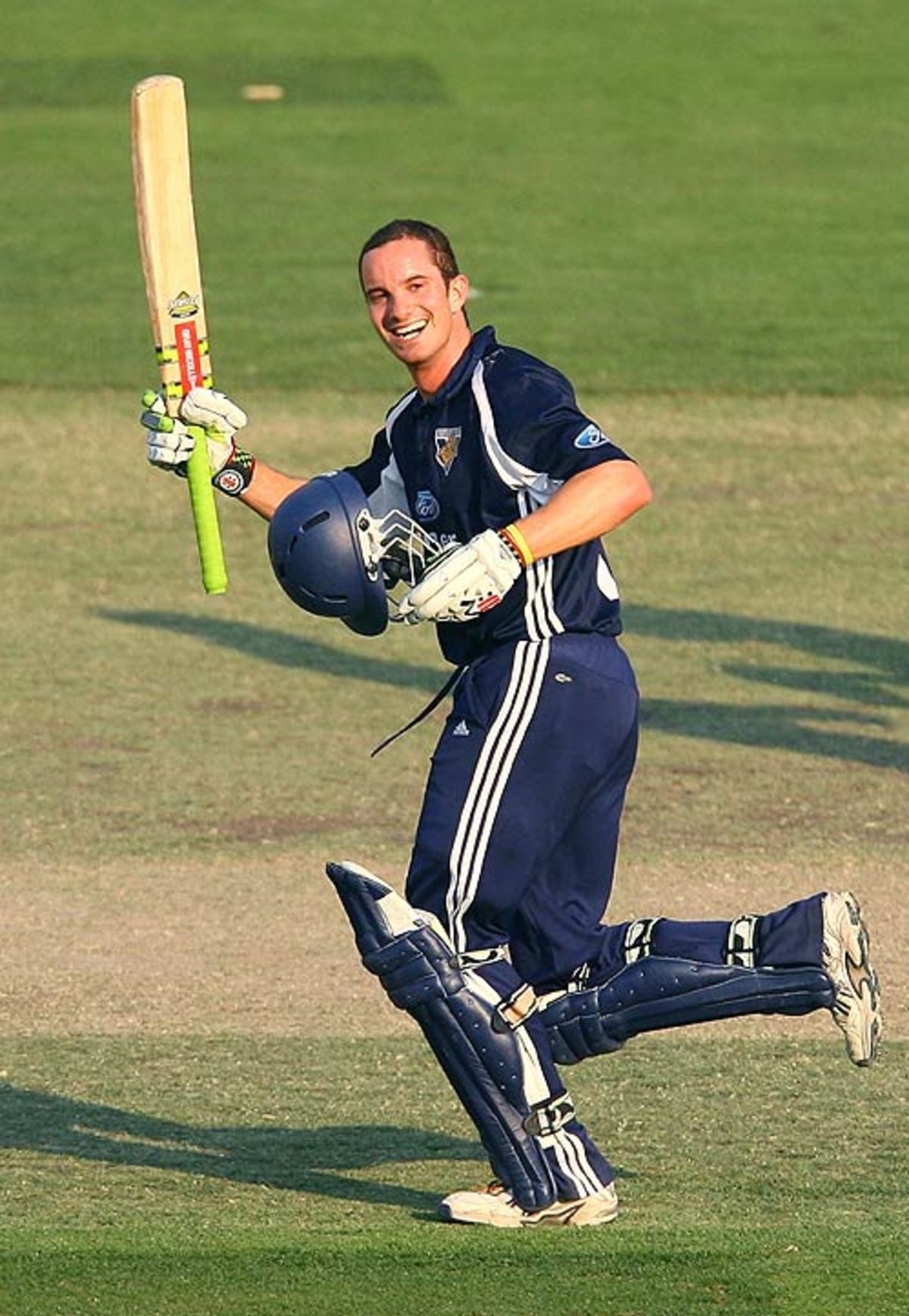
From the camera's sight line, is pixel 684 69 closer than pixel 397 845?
No

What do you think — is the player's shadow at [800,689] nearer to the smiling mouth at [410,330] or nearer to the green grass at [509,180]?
the smiling mouth at [410,330]

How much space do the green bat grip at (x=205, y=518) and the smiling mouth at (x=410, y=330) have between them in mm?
622

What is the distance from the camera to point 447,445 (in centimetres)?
621

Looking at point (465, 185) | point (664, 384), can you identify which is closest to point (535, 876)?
point (664, 384)

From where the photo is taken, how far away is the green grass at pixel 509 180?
19641 millimetres

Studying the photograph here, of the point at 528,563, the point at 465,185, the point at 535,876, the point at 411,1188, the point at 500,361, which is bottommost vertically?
the point at 411,1188

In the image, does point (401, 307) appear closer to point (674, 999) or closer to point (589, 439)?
point (589, 439)

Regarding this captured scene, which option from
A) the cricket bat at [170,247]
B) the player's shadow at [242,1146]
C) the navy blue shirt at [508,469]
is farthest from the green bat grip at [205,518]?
the player's shadow at [242,1146]

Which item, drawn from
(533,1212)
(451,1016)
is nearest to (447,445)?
(451,1016)

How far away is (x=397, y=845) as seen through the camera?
9.55 metres

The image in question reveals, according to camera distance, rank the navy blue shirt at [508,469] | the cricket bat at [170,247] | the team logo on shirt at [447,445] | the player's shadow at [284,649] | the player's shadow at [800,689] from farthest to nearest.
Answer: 1. the player's shadow at [284,649]
2. the player's shadow at [800,689]
3. the cricket bat at [170,247]
4. the team logo on shirt at [447,445]
5. the navy blue shirt at [508,469]

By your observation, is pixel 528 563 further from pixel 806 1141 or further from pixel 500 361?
pixel 806 1141

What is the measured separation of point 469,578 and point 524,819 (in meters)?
0.56

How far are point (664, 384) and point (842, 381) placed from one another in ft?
3.93
